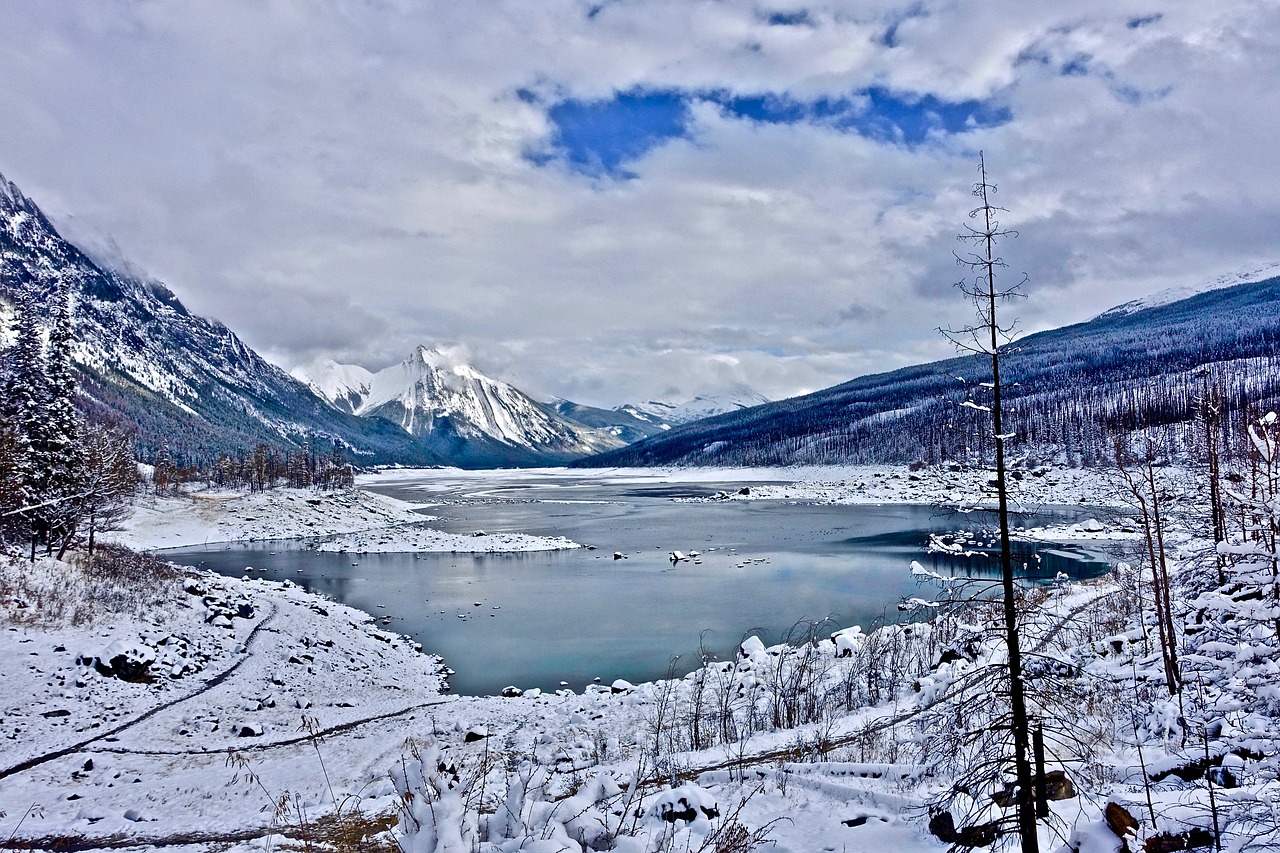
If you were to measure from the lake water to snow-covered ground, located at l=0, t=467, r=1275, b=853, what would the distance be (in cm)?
273

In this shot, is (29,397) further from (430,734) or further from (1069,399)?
(1069,399)

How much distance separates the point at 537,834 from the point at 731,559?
3726 cm

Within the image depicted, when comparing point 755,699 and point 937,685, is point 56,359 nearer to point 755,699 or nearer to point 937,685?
point 755,699

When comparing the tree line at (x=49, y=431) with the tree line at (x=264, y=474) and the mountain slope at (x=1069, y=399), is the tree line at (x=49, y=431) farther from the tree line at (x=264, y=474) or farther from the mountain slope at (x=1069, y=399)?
the mountain slope at (x=1069, y=399)

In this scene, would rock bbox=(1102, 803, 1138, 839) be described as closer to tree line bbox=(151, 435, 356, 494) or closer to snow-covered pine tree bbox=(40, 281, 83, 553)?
snow-covered pine tree bbox=(40, 281, 83, 553)

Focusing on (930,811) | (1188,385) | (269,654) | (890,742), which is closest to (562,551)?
(269,654)

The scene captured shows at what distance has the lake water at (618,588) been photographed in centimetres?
2261

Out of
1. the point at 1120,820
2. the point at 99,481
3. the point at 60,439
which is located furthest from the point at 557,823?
the point at 99,481

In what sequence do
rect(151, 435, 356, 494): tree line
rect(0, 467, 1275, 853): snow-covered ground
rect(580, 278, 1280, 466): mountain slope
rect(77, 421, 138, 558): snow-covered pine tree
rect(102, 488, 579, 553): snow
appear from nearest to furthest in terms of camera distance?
rect(0, 467, 1275, 853): snow-covered ground, rect(77, 421, 138, 558): snow-covered pine tree, rect(102, 488, 579, 553): snow, rect(151, 435, 356, 494): tree line, rect(580, 278, 1280, 466): mountain slope

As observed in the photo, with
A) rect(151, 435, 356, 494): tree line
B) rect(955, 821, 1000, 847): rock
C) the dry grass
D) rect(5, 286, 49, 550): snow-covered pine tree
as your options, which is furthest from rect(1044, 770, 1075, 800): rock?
rect(151, 435, 356, 494): tree line

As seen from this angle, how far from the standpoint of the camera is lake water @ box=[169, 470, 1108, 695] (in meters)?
22.6

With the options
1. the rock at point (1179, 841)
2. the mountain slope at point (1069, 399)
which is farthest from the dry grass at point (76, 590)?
the mountain slope at point (1069, 399)

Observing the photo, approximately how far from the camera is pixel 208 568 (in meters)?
38.6

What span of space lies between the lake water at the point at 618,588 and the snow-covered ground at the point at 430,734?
8.97 ft
